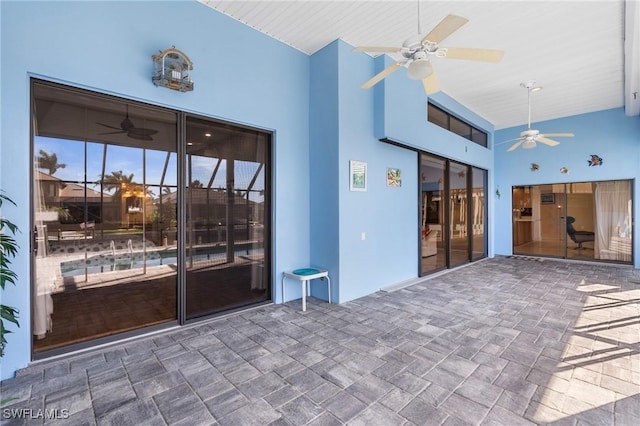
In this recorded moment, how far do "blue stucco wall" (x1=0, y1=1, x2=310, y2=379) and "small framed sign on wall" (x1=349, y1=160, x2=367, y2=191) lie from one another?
28.7 inches

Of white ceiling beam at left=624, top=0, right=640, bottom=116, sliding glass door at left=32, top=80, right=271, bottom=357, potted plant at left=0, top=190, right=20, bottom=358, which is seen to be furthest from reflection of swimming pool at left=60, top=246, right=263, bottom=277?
white ceiling beam at left=624, top=0, right=640, bottom=116

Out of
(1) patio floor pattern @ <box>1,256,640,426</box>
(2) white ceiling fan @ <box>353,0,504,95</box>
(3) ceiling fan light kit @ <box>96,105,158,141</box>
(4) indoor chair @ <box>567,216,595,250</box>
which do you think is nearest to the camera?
(1) patio floor pattern @ <box>1,256,640,426</box>

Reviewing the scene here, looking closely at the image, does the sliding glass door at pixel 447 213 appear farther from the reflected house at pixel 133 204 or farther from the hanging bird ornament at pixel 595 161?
the reflected house at pixel 133 204

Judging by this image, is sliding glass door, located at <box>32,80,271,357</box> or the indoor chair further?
the indoor chair

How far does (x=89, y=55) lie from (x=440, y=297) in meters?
5.27

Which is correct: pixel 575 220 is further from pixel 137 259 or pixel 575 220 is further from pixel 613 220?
pixel 137 259

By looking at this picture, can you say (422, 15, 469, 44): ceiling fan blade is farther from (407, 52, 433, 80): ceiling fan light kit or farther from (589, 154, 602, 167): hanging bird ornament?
(589, 154, 602, 167): hanging bird ornament

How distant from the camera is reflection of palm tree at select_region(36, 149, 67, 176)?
280 cm

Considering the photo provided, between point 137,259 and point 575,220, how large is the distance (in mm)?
10026

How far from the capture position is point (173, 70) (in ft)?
10.3

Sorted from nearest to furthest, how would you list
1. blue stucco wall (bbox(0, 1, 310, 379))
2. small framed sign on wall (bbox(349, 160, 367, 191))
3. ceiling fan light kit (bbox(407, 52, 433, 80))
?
blue stucco wall (bbox(0, 1, 310, 379)) → ceiling fan light kit (bbox(407, 52, 433, 80)) → small framed sign on wall (bbox(349, 160, 367, 191))

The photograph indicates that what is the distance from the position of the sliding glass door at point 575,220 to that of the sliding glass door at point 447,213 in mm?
1877

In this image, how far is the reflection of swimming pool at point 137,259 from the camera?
356 cm

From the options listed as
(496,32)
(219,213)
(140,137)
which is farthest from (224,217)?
(496,32)
